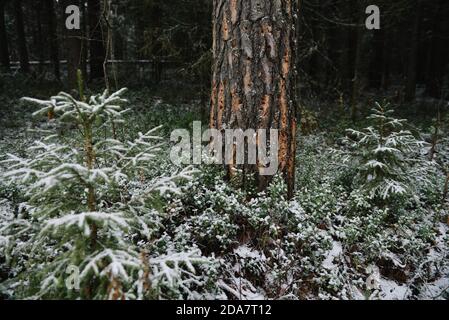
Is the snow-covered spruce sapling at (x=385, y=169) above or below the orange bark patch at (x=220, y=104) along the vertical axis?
below

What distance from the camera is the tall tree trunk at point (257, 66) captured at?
13.9 ft

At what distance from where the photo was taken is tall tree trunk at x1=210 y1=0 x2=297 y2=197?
167 inches

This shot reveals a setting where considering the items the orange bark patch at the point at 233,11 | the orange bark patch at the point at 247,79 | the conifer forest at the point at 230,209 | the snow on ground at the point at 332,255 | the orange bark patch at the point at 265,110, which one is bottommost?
the snow on ground at the point at 332,255

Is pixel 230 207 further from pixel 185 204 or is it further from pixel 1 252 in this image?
pixel 1 252

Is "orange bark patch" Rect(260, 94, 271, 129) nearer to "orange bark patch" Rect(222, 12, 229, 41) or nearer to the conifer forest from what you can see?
the conifer forest

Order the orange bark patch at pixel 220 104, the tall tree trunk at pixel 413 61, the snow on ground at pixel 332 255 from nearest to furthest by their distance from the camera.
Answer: the snow on ground at pixel 332 255
the orange bark patch at pixel 220 104
the tall tree trunk at pixel 413 61

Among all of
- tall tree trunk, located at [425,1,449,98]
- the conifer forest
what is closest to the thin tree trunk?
the conifer forest

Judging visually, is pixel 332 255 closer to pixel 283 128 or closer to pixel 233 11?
pixel 283 128

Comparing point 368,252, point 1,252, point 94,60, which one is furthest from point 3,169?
point 94,60

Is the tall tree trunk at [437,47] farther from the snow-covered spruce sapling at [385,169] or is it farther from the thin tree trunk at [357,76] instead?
the snow-covered spruce sapling at [385,169]

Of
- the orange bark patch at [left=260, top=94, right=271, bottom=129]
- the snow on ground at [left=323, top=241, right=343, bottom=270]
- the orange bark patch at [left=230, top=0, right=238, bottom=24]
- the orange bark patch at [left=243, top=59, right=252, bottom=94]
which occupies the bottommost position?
the snow on ground at [left=323, top=241, right=343, bottom=270]

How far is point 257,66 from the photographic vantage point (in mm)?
4297

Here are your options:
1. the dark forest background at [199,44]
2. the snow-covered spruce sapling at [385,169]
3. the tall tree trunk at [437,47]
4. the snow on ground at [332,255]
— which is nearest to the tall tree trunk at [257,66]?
the snow on ground at [332,255]

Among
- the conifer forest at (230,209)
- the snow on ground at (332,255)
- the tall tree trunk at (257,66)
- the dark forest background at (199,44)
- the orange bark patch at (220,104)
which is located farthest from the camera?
the dark forest background at (199,44)
